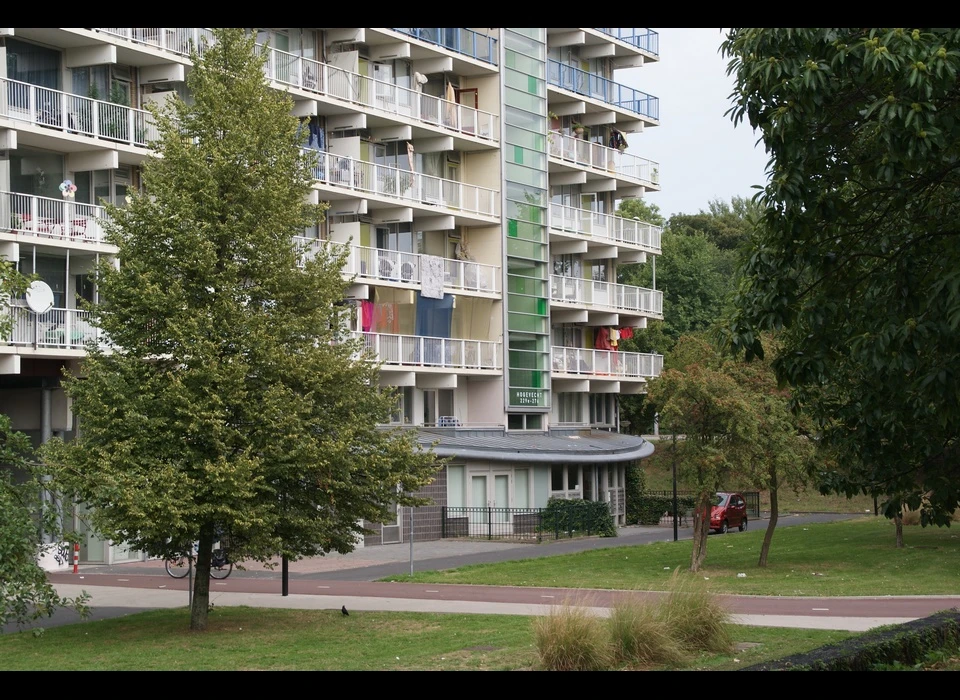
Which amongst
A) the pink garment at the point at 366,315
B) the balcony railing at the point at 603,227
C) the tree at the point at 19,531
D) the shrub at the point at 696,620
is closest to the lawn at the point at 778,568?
the shrub at the point at 696,620

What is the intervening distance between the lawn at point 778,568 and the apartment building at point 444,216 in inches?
306

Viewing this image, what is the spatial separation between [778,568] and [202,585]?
15.4m

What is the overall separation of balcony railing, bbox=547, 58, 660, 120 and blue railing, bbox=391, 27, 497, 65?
15.5 feet

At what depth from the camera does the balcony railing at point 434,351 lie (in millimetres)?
40469

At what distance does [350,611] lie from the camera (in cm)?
2173

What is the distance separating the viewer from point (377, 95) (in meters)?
41.0

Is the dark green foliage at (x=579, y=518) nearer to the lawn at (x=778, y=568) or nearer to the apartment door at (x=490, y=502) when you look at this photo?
the apartment door at (x=490, y=502)

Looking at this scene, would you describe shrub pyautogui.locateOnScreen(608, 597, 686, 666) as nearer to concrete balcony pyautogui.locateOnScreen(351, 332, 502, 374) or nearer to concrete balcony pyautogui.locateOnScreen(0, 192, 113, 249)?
concrete balcony pyautogui.locateOnScreen(0, 192, 113, 249)

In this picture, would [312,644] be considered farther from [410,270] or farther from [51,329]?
[410,270]

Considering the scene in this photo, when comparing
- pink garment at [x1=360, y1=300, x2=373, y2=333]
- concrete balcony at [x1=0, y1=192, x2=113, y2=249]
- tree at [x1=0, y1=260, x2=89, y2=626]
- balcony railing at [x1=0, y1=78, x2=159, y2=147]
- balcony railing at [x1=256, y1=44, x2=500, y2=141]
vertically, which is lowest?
tree at [x1=0, y1=260, x2=89, y2=626]

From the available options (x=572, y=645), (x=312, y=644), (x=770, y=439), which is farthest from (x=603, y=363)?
(x=572, y=645)

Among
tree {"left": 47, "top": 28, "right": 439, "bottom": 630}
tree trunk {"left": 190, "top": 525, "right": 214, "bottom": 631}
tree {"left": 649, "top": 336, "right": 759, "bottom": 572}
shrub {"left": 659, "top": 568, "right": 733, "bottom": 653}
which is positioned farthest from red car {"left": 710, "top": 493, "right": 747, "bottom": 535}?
shrub {"left": 659, "top": 568, "right": 733, "bottom": 653}

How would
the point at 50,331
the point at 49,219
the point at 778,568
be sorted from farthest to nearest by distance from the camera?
1. the point at 49,219
2. the point at 50,331
3. the point at 778,568

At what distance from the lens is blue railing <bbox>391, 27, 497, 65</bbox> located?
4272cm
